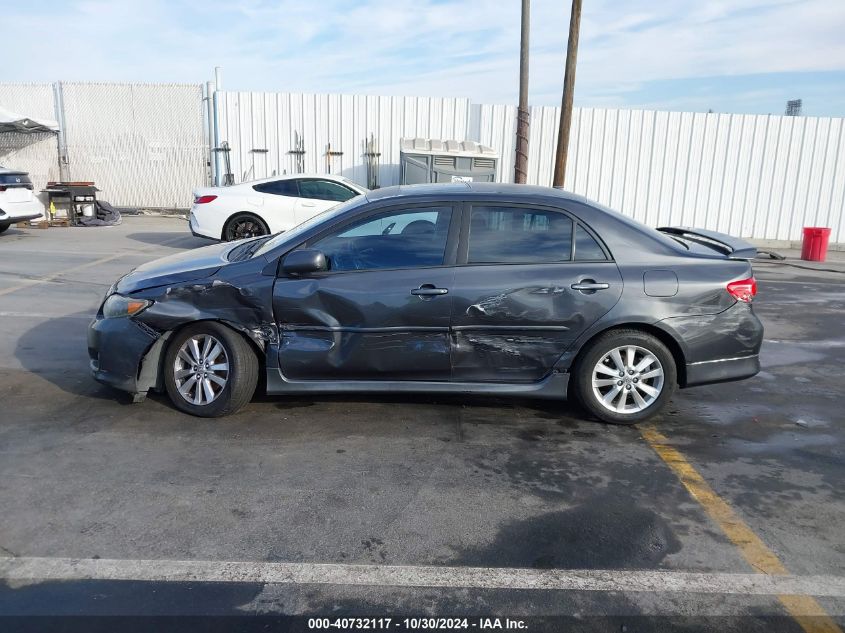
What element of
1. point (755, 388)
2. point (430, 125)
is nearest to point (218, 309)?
point (755, 388)

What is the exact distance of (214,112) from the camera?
62.8 feet

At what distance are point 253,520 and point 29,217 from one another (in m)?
13.1

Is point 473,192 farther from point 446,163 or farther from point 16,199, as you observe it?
point 16,199

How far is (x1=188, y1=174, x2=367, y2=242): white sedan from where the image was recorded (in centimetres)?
1262

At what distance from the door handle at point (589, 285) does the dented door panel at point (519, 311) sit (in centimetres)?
2

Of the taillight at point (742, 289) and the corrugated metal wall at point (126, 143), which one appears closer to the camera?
the taillight at point (742, 289)

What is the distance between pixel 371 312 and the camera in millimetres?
4777

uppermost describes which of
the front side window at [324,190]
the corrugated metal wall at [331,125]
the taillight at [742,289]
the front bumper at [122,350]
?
the corrugated metal wall at [331,125]

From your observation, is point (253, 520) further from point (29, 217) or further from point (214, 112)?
point (214, 112)

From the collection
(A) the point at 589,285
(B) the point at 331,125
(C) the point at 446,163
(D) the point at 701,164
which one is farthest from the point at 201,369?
(D) the point at 701,164

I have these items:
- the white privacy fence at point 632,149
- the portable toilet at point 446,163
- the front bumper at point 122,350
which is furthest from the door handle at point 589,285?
the white privacy fence at point 632,149

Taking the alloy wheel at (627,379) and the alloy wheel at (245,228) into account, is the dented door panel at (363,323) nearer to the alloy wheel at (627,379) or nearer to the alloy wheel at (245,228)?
the alloy wheel at (627,379)

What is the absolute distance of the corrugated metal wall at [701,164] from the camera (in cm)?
1802

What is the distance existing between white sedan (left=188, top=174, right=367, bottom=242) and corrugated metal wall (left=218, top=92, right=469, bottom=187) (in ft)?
20.0
